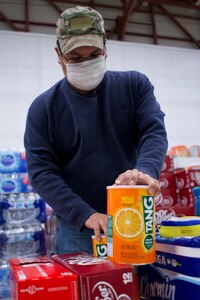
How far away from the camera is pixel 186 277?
681 mm

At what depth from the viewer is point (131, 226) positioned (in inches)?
28.4

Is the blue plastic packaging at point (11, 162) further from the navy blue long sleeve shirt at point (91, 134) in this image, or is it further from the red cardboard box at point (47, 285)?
→ the red cardboard box at point (47, 285)

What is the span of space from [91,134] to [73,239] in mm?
414

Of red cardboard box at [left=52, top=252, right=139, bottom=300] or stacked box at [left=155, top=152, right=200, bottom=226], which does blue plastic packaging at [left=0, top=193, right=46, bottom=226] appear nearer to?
stacked box at [left=155, top=152, right=200, bottom=226]

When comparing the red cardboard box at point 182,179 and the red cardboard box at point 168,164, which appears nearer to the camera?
the red cardboard box at point 182,179

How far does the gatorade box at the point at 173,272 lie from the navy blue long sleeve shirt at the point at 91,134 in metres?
0.53

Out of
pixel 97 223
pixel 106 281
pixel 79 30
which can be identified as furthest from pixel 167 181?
→ pixel 106 281

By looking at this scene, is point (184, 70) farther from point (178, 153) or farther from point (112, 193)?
point (112, 193)

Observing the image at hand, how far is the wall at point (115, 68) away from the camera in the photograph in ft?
17.0

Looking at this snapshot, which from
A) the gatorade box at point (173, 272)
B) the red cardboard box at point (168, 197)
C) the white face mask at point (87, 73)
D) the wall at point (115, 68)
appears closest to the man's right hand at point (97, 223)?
the gatorade box at point (173, 272)

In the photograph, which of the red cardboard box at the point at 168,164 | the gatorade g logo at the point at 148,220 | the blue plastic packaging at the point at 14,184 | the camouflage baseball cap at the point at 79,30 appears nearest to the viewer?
the gatorade g logo at the point at 148,220

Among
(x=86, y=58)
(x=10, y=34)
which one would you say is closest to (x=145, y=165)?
(x=86, y=58)

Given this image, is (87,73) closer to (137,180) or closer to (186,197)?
(137,180)

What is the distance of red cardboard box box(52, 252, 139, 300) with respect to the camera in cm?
64
